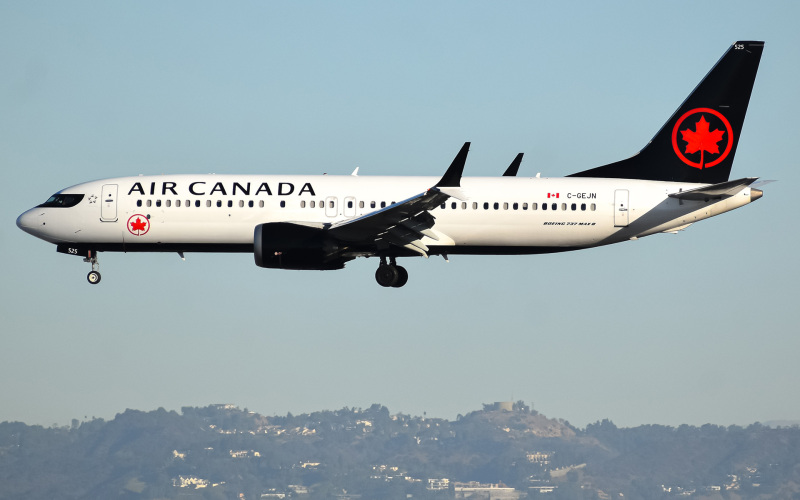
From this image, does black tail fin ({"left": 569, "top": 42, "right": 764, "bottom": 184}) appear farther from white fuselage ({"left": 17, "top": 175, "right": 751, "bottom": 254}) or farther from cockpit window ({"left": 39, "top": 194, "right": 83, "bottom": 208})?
cockpit window ({"left": 39, "top": 194, "right": 83, "bottom": 208})

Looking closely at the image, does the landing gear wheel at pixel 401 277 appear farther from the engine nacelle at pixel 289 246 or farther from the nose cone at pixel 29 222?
the nose cone at pixel 29 222

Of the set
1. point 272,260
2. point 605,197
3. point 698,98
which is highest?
point 698,98

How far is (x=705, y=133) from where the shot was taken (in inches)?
2058

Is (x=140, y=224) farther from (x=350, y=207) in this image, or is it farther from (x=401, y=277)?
(x=401, y=277)

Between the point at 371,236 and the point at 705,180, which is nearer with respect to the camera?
the point at 371,236

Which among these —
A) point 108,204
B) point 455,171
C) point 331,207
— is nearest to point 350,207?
point 331,207

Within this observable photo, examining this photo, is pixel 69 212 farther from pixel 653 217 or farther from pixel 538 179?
pixel 653 217

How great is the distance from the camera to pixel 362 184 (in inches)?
1949

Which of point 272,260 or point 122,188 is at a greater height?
point 122,188

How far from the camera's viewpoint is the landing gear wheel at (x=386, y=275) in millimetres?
50125

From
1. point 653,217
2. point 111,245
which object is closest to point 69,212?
point 111,245

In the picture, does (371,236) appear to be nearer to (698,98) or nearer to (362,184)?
(362,184)

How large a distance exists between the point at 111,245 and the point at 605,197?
20.9 m

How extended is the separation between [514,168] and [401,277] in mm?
6962
